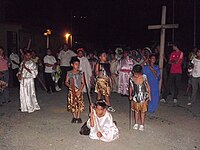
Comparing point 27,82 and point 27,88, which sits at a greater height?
point 27,82

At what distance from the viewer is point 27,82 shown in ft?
27.3

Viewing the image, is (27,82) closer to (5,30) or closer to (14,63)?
(14,63)

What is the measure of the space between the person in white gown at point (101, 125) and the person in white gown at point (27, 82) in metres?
3.09

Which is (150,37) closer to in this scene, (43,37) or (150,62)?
(43,37)

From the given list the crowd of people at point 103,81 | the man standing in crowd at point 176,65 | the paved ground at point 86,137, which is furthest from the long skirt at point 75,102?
the man standing in crowd at point 176,65

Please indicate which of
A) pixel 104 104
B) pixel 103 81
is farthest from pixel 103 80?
pixel 104 104

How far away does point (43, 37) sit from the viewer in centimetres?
2350

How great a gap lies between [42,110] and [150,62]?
3338 mm

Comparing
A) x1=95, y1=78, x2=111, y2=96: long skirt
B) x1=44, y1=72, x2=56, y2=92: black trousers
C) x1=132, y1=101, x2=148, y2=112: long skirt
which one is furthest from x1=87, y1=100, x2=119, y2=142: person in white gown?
x1=44, y1=72, x2=56, y2=92: black trousers

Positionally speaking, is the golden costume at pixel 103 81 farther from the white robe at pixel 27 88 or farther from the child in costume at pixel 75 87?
the white robe at pixel 27 88

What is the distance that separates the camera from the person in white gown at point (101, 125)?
222 inches

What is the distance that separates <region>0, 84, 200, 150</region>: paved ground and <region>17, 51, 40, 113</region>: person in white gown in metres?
0.32

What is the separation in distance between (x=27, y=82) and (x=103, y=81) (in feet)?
6.96

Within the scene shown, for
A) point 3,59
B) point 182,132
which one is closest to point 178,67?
point 182,132
